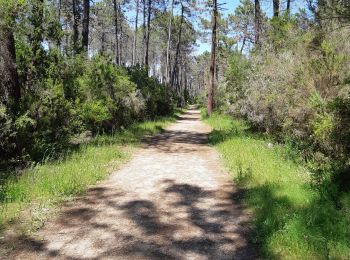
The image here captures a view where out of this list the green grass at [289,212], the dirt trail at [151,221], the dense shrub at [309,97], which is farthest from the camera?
the dense shrub at [309,97]

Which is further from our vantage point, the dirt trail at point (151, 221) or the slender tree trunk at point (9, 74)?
the slender tree trunk at point (9, 74)

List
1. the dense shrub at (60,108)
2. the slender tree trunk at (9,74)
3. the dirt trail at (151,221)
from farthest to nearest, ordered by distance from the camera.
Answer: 1. the slender tree trunk at (9,74)
2. the dense shrub at (60,108)
3. the dirt trail at (151,221)

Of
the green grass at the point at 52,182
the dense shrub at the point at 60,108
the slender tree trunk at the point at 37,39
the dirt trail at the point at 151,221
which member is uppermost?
the slender tree trunk at the point at 37,39

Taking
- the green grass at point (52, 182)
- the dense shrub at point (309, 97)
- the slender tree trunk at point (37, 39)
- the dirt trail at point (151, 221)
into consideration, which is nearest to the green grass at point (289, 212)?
the dirt trail at point (151, 221)

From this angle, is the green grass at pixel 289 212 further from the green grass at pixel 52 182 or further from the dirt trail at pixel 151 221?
the green grass at pixel 52 182

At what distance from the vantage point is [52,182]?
277 inches

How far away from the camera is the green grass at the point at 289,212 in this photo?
14.1ft

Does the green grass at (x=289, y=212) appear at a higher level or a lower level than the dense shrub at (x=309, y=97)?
lower

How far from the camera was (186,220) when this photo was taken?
5.66 metres

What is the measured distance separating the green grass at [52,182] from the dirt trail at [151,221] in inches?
11.9

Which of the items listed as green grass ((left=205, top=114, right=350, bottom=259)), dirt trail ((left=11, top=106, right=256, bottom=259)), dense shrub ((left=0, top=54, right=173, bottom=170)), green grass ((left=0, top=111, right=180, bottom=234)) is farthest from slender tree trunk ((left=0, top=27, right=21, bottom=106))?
green grass ((left=205, top=114, right=350, bottom=259))

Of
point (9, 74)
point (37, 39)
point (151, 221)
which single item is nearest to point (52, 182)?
point (151, 221)

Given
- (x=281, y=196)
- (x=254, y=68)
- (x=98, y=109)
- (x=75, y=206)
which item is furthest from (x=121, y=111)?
(x=281, y=196)

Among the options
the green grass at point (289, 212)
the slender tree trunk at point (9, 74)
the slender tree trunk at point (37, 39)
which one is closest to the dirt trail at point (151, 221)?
the green grass at point (289, 212)
